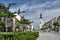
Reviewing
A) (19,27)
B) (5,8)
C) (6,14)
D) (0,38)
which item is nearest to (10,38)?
(0,38)

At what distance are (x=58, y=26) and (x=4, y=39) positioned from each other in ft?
454

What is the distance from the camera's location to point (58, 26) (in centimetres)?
15462

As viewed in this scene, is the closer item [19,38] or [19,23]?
[19,38]

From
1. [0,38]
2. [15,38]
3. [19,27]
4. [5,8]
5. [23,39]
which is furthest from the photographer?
[19,27]

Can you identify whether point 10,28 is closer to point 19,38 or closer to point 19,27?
point 19,27

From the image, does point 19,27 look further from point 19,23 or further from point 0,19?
point 0,19

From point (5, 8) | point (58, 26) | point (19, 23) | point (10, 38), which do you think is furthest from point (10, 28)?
point (10, 38)

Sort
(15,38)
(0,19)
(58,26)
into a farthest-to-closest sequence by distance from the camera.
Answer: (58,26), (0,19), (15,38)

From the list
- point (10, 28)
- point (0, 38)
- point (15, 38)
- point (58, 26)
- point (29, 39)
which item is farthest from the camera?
point (58, 26)

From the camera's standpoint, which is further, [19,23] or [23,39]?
[19,23]

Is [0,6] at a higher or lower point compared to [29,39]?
higher

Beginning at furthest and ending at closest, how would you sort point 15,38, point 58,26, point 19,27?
point 58,26 < point 19,27 < point 15,38

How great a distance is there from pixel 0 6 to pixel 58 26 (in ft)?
314

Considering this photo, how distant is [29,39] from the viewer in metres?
23.3
